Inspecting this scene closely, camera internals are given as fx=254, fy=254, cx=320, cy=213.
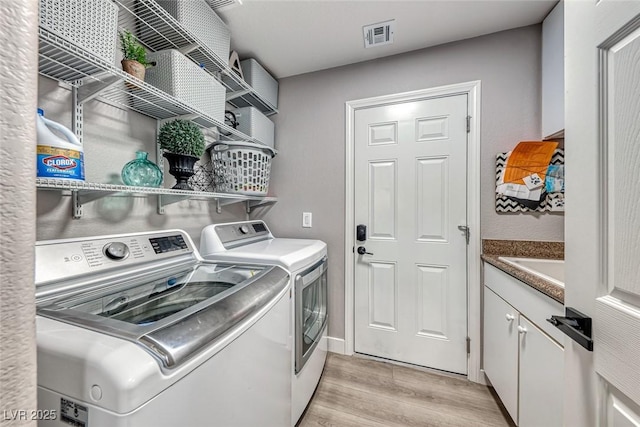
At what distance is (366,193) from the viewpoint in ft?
6.81

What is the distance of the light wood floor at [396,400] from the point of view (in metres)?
1.45

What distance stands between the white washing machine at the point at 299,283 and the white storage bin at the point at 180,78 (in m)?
0.73

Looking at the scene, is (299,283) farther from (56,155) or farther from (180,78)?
(180,78)

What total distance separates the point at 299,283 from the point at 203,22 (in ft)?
4.99

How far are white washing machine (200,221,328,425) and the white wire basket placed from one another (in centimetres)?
96

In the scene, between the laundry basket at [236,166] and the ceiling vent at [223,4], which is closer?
the ceiling vent at [223,4]

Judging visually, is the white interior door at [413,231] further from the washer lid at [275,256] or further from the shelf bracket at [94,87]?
the shelf bracket at [94,87]

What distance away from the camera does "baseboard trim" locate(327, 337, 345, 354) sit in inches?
83.1

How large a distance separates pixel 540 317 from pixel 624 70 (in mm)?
974

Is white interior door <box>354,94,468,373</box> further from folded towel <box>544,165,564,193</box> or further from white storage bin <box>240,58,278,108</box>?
white storage bin <box>240,58,278,108</box>

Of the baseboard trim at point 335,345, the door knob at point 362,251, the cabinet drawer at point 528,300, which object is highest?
the door knob at point 362,251

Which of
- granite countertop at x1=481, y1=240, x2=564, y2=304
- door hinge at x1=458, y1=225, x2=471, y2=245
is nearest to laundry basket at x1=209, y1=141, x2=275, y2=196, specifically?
door hinge at x1=458, y1=225, x2=471, y2=245

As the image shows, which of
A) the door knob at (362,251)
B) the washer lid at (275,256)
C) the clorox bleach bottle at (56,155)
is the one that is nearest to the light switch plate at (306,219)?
the door knob at (362,251)

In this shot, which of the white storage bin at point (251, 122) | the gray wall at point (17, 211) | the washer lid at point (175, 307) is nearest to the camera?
the gray wall at point (17, 211)
